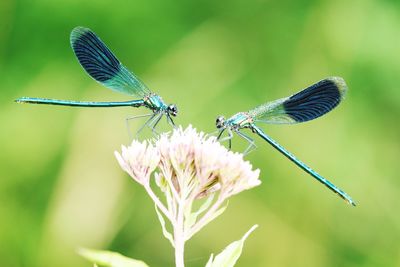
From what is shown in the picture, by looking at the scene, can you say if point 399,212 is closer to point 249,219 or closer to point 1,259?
point 249,219

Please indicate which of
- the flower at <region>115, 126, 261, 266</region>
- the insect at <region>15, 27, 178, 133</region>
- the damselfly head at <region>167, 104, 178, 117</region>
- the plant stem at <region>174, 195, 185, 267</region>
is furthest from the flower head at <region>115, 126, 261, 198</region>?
the insect at <region>15, 27, 178, 133</region>

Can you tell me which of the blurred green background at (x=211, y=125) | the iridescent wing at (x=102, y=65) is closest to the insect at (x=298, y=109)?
the iridescent wing at (x=102, y=65)

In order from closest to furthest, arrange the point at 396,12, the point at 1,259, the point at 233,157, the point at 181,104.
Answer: the point at 233,157 < the point at 1,259 < the point at 181,104 < the point at 396,12

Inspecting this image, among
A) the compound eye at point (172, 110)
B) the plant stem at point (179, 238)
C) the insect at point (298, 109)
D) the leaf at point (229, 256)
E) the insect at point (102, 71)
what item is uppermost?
the insect at point (102, 71)

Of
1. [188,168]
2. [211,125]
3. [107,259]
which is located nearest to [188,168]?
[188,168]

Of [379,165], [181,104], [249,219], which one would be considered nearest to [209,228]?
[249,219]

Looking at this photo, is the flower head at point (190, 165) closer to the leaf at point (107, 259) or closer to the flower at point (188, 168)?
the flower at point (188, 168)
